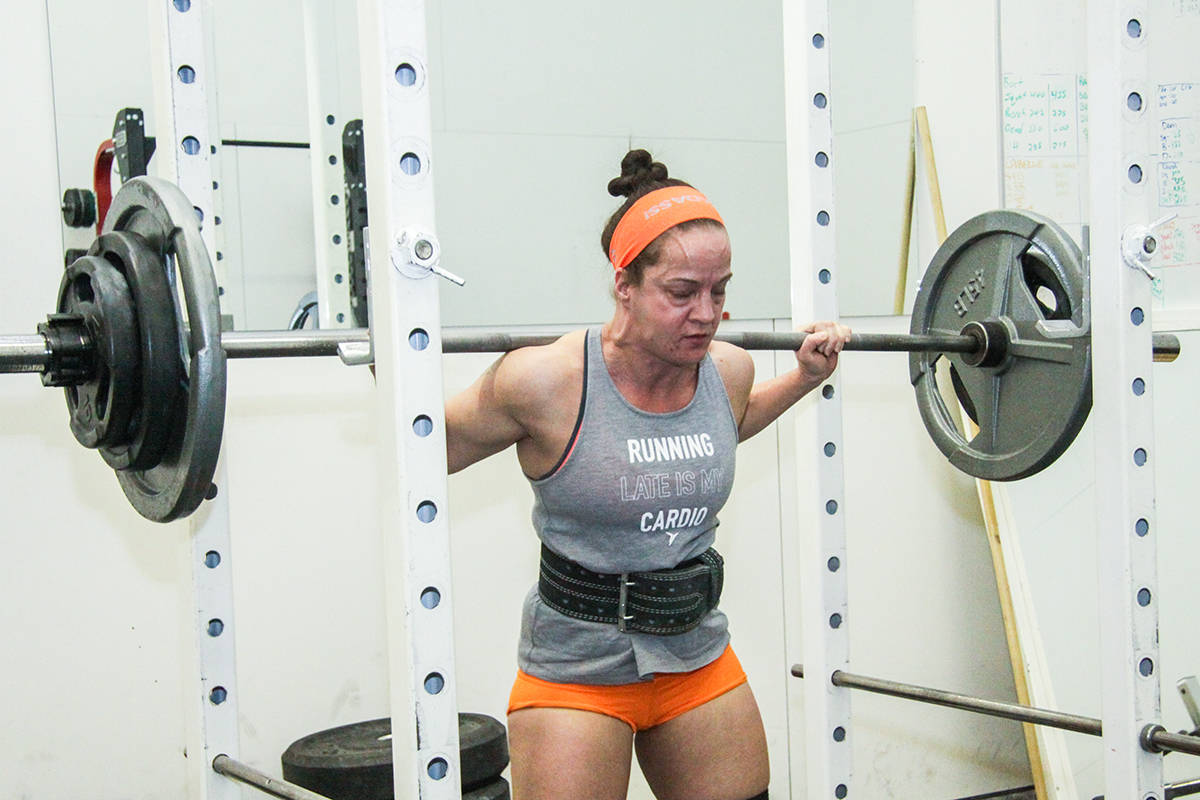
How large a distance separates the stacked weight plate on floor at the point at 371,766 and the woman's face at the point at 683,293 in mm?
1051

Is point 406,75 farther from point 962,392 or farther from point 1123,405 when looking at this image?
point 962,392

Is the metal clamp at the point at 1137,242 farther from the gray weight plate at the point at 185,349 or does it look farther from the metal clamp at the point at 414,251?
the gray weight plate at the point at 185,349

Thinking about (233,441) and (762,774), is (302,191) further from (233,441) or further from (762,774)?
(762,774)

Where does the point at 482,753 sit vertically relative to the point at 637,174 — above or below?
below

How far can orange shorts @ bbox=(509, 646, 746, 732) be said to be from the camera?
6.65 feet

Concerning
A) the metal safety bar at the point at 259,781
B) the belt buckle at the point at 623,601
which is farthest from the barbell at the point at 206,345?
the metal safety bar at the point at 259,781

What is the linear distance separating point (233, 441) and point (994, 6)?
101 inches

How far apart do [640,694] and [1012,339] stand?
3.27 ft

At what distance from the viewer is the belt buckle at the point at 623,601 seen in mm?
2035

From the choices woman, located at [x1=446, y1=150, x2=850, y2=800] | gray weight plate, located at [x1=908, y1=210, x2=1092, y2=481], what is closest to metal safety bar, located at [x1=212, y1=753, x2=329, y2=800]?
woman, located at [x1=446, y1=150, x2=850, y2=800]

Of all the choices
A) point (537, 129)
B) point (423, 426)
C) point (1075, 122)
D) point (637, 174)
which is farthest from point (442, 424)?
point (1075, 122)

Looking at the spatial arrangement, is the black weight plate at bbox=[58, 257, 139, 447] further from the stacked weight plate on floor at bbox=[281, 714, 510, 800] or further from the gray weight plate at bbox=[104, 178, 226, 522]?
the stacked weight plate on floor at bbox=[281, 714, 510, 800]

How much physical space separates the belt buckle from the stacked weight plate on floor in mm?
Result: 733

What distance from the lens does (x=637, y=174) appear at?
2.23 m
